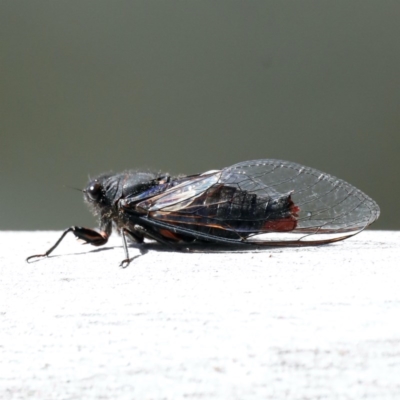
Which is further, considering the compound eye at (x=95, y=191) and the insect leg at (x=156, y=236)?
the compound eye at (x=95, y=191)

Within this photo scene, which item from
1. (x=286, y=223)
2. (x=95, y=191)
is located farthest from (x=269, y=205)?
(x=95, y=191)

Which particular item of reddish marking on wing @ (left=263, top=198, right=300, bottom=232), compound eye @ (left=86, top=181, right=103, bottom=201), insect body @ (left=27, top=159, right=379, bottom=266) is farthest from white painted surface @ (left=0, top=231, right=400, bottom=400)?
compound eye @ (left=86, top=181, right=103, bottom=201)

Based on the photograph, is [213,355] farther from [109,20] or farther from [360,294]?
[109,20]

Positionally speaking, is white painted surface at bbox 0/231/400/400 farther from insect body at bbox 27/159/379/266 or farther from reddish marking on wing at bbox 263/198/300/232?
reddish marking on wing at bbox 263/198/300/232

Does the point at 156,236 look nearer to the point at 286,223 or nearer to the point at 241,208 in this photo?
the point at 241,208

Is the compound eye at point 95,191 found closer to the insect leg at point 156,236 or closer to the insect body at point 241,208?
the insect body at point 241,208

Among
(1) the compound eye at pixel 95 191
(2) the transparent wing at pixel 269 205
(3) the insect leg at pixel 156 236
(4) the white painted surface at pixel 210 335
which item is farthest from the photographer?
(1) the compound eye at pixel 95 191

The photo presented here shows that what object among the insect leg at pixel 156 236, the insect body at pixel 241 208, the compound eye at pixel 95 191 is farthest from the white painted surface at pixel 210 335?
the compound eye at pixel 95 191
